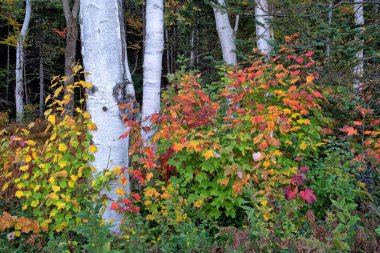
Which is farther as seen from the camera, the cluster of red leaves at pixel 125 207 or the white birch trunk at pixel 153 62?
the white birch trunk at pixel 153 62

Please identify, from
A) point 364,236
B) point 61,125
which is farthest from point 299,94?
point 61,125

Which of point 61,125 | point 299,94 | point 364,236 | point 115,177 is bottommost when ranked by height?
point 364,236

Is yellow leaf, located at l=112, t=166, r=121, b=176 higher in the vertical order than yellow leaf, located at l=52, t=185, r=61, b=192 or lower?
higher

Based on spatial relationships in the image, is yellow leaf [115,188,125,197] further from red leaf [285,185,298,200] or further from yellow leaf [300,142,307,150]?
yellow leaf [300,142,307,150]

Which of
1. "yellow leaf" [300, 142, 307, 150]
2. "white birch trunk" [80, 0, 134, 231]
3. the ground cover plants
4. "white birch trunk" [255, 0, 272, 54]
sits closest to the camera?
the ground cover plants

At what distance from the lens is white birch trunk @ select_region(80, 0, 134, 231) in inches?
120

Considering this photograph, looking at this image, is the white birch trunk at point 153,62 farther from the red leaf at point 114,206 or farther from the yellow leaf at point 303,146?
the yellow leaf at point 303,146

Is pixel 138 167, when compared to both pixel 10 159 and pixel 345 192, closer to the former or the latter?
pixel 10 159

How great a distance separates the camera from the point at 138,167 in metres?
3.83

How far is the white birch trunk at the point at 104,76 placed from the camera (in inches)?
120

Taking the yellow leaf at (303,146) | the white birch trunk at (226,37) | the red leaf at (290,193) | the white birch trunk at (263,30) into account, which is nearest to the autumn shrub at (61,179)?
the red leaf at (290,193)

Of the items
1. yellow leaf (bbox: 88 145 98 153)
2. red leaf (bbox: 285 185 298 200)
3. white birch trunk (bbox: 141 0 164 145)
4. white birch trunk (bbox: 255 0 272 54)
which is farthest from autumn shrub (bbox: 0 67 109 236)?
white birch trunk (bbox: 255 0 272 54)

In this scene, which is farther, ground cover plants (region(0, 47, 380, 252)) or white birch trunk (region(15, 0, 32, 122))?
white birch trunk (region(15, 0, 32, 122))

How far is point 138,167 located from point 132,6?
728 inches
